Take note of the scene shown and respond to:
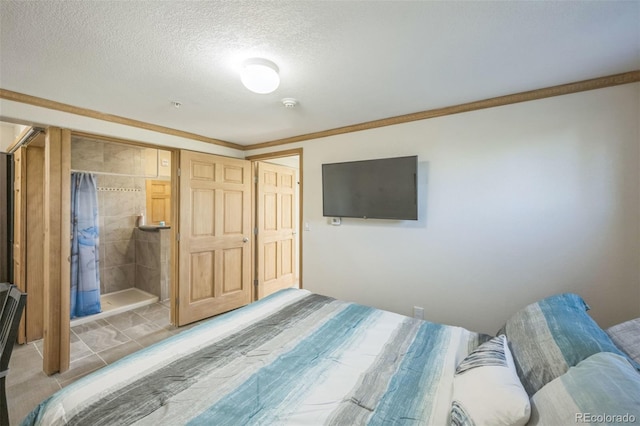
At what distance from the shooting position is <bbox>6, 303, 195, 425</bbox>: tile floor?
6.65 ft

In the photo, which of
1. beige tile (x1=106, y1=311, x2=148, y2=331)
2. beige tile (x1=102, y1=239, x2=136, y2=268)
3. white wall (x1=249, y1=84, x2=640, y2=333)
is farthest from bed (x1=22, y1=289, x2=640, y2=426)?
beige tile (x1=102, y1=239, x2=136, y2=268)

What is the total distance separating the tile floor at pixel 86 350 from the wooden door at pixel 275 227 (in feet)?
4.34

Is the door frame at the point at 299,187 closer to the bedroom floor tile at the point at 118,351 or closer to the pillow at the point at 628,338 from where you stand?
the bedroom floor tile at the point at 118,351

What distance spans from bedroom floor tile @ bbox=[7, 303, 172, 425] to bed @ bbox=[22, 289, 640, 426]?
58.5 inches

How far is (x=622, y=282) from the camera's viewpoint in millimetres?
1824

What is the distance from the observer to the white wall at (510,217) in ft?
6.02

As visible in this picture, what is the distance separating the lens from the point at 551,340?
111cm

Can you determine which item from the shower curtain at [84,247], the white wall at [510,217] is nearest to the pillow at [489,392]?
the white wall at [510,217]

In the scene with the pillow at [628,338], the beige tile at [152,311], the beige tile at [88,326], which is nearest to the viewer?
the pillow at [628,338]

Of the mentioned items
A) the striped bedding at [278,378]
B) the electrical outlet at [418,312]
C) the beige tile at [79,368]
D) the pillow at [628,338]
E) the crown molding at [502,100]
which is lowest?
the beige tile at [79,368]

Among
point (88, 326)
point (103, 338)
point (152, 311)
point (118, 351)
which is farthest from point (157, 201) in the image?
point (118, 351)

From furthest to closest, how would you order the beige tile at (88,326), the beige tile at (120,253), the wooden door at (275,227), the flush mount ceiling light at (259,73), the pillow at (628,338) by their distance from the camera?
the beige tile at (120,253) < the wooden door at (275,227) < the beige tile at (88,326) < the flush mount ceiling light at (259,73) < the pillow at (628,338)

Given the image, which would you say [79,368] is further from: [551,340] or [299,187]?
[551,340]

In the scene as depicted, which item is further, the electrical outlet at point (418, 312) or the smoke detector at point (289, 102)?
the electrical outlet at point (418, 312)
